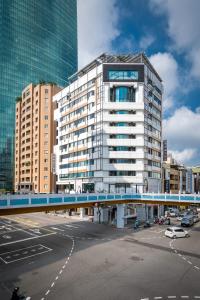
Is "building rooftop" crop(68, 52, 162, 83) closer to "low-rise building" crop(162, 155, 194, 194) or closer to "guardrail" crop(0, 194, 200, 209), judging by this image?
"low-rise building" crop(162, 155, 194, 194)

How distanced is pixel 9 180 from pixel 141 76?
102453 millimetres

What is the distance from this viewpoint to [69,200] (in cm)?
4153

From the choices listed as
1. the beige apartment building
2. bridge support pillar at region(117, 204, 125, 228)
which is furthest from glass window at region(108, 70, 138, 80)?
the beige apartment building

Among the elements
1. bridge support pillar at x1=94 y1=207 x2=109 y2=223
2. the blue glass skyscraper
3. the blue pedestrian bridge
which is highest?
the blue glass skyscraper

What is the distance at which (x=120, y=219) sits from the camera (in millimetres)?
54375

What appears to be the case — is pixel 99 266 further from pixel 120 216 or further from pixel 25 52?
pixel 25 52

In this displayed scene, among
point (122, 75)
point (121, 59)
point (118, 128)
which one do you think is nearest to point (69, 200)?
point (118, 128)

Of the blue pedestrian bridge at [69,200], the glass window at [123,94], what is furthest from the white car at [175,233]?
the glass window at [123,94]

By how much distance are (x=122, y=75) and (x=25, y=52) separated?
11368 cm

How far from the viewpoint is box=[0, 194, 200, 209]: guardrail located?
3220 centimetres

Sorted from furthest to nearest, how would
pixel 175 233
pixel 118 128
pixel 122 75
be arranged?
pixel 122 75 < pixel 118 128 < pixel 175 233

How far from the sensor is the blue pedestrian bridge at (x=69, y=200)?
32281 millimetres

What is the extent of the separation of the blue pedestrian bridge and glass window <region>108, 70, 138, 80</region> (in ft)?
108

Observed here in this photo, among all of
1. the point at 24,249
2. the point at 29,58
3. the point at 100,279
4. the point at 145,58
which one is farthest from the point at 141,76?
the point at 29,58
